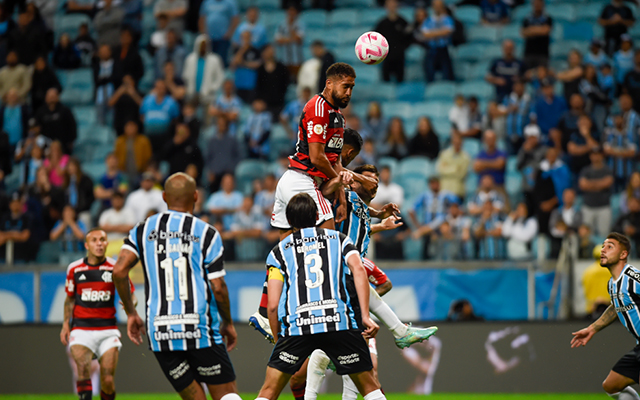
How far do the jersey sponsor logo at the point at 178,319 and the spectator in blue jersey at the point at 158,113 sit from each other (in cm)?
1026

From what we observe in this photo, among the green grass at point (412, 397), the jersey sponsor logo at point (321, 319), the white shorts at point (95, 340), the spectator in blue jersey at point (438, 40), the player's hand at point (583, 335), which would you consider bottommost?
the green grass at point (412, 397)

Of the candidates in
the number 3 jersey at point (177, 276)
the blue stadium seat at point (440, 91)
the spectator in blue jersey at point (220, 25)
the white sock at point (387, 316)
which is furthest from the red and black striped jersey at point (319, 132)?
the spectator in blue jersey at point (220, 25)

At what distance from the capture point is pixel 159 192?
14086 mm

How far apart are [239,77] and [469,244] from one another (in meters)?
6.89

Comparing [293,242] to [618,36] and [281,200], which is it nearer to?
[281,200]

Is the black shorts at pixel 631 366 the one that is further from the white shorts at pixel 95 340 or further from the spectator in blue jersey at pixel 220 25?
the spectator in blue jersey at pixel 220 25

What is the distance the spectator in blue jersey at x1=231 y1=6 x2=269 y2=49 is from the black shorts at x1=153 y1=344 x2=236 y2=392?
1171 centimetres

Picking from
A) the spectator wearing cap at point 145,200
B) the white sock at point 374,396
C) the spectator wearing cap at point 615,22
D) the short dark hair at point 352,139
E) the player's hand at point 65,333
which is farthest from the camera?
the spectator wearing cap at point 615,22

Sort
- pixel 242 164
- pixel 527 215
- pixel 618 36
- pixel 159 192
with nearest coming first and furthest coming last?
pixel 527 215, pixel 159 192, pixel 242 164, pixel 618 36

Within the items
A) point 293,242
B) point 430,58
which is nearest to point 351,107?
point 430,58

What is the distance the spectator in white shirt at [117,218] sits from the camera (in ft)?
44.0

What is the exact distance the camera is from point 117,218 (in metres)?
13.6

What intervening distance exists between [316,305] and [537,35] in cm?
1203

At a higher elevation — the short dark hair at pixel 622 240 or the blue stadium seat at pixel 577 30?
the blue stadium seat at pixel 577 30
